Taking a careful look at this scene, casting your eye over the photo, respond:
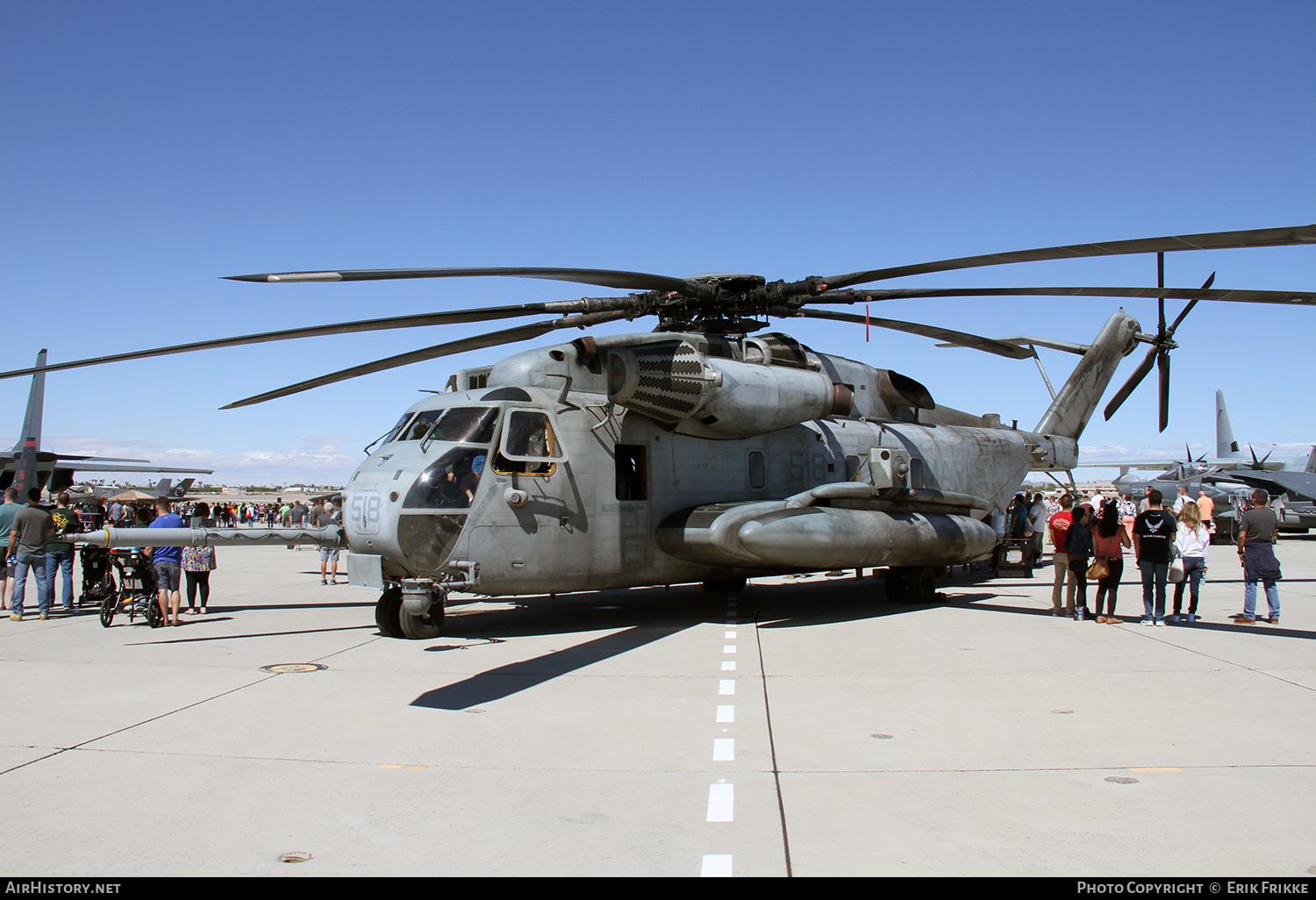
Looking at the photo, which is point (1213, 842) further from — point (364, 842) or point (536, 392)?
point (536, 392)

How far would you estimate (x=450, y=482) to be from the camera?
9797 mm

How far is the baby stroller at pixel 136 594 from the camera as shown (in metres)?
11.4

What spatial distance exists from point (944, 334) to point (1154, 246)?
4.83 meters

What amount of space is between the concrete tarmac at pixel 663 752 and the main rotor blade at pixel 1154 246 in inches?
151

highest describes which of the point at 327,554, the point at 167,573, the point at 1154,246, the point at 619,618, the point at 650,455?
the point at 1154,246

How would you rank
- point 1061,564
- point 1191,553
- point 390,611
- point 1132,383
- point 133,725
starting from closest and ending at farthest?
point 133,725, point 390,611, point 1191,553, point 1061,564, point 1132,383

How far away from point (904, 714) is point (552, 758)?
9.17 ft

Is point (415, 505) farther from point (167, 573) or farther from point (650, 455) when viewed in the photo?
point (167, 573)

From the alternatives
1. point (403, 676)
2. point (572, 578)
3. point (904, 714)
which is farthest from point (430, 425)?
point (904, 714)

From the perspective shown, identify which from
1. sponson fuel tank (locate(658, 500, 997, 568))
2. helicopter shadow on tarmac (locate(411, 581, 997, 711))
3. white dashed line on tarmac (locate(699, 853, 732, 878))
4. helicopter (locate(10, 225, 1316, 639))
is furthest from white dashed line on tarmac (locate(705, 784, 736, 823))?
sponson fuel tank (locate(658, 500, 997, 568))

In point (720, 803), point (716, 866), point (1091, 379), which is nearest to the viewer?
point (716, 866)

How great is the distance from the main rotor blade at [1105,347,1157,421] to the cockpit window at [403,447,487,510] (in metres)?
11.4

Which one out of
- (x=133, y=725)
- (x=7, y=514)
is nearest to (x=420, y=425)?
(x=133, y=725)

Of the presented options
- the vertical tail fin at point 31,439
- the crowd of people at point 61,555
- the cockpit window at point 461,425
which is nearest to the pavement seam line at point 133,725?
the cockpit window at point 461,425
